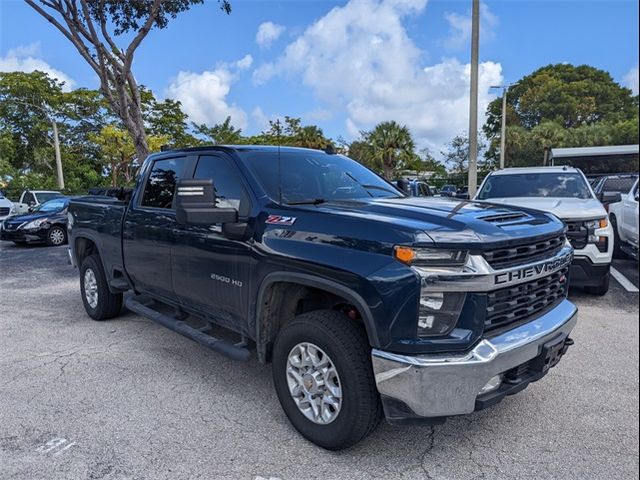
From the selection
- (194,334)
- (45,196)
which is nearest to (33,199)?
(45,196)

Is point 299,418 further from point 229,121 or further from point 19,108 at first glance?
point 19,108

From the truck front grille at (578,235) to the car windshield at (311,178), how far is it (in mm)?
2732

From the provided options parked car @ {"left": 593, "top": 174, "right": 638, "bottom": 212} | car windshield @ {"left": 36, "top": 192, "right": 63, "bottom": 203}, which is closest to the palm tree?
car windshield @ {"left": 36, "top": 192, "right": 63, "bottom": 203}

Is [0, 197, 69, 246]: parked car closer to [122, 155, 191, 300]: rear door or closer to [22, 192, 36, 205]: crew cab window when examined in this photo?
[22, 192, 36, 205]: crew cab window

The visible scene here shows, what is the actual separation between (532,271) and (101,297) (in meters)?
4.74

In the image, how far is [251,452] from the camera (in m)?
2.87

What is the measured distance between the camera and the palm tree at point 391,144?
34.1 metres

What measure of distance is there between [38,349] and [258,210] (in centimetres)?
317

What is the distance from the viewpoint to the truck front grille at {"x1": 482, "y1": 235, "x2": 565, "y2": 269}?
2.54 metres

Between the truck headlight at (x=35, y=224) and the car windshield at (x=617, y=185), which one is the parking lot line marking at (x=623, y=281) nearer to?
the car windshield at (x=617, y=185)

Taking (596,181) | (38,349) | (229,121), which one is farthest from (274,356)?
(229,121)

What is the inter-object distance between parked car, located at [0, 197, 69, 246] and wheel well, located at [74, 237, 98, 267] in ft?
27.1

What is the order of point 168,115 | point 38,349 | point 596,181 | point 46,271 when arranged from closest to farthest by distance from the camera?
point 38,349
point 46,271
point 596,181
point 168,115

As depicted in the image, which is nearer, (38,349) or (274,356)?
(274,356)
